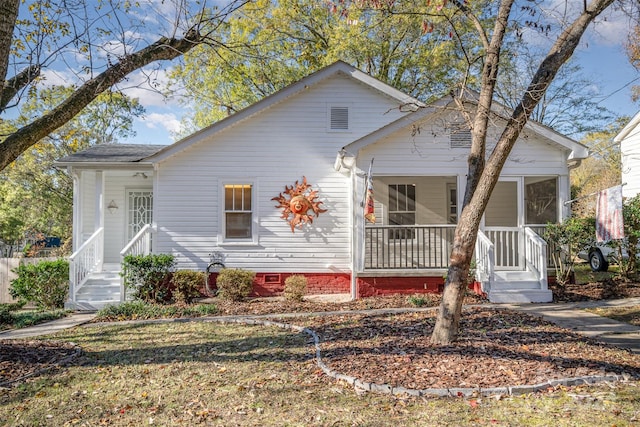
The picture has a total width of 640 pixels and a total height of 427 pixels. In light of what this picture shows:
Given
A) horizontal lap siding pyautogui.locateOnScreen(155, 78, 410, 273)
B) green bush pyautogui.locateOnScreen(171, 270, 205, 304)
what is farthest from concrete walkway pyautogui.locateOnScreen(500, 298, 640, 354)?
green bush pyautogui.locateOnScreen(171, 270, 205, 304)

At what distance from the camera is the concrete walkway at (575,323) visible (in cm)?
671

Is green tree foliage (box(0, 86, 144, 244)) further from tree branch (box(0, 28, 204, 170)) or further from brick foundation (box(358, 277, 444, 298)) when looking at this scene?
tree branch (box(0, 28, 204, 170))

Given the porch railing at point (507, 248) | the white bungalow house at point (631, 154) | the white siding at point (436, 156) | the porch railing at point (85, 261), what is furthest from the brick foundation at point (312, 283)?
the white bungalow house at point (631, 154)

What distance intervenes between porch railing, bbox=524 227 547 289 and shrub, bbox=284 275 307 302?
5.42 m

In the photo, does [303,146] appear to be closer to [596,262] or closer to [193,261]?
[193,261]

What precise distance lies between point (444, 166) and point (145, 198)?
29.2 feet

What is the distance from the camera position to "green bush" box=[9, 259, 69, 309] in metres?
10.3

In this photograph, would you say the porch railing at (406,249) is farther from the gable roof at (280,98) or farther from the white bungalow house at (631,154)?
the white bungalow house at (631,154)

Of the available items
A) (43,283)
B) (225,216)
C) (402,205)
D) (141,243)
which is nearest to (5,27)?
(141,243)

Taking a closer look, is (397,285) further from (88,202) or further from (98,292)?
(88,202)

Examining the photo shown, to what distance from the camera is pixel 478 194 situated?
5.97m

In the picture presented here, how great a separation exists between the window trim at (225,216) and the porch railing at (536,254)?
6.84 meters

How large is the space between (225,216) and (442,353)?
7702 millimetres

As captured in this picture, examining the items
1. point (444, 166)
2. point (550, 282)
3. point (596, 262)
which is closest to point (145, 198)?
point (444, 166)
